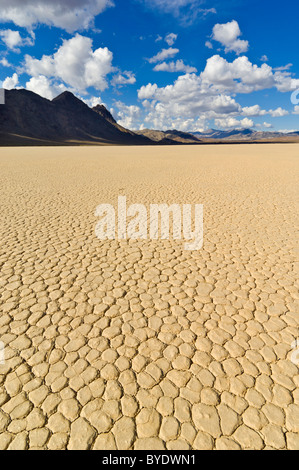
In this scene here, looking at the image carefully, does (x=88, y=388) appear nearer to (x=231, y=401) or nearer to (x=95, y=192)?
(x=231, y=401)

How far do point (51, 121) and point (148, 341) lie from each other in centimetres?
12157

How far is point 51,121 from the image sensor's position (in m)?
106

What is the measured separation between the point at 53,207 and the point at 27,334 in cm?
559

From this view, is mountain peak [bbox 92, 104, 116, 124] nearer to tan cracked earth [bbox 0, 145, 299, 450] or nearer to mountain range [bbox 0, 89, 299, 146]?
mountain range [bbox 0, 89, 299, 146]

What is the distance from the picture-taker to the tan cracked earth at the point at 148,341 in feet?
6.48

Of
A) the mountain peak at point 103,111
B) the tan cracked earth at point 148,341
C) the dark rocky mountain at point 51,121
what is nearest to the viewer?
the tan cracked earth at point 148,341

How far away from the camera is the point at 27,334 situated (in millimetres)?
2883

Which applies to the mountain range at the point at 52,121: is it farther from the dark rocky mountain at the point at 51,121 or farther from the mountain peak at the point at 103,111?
the mountain peak at the point at 103,111

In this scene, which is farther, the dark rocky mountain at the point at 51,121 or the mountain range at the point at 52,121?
the dark rocky mountain at the point at 51,121

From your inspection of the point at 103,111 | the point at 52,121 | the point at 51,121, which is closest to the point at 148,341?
the point at 51,121

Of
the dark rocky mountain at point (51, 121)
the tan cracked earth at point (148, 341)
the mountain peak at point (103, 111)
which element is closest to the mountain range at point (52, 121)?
the dark rocky mountain at point (51, 121)

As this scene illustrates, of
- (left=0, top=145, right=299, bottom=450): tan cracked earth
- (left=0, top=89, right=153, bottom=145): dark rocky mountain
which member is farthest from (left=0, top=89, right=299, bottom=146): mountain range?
(left=0, top=145, right=299, bottom=450): tan cracked earth

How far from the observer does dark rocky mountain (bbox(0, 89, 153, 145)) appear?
87500mm

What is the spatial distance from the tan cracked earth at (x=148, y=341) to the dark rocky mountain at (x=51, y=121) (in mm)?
76018
